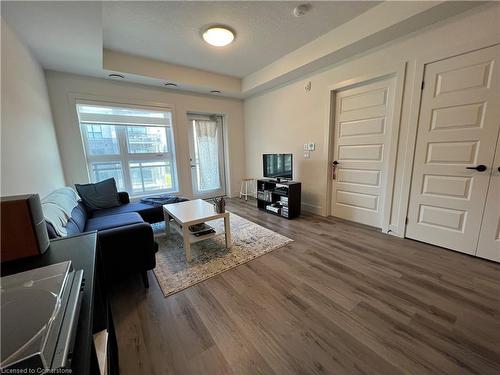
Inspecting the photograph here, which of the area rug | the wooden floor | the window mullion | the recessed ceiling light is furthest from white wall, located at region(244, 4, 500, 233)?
the window mullion

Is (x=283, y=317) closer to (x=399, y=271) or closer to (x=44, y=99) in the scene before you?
(x=399, y=271)

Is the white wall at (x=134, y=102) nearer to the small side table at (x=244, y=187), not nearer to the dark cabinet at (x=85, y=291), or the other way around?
the small side table at (x=244, y=187)

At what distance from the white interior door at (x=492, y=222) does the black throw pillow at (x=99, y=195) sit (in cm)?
449

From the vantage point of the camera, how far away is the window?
3439mm

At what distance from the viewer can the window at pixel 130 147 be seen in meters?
3.44

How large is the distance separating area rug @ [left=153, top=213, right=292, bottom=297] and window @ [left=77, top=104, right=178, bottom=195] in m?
1.40

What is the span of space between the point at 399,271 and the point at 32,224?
2760 mm

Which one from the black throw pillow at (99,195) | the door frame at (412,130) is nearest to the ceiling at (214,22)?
the door frame at (412,130)

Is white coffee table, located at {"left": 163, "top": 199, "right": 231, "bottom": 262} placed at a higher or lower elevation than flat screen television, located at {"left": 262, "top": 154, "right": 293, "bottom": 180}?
lower

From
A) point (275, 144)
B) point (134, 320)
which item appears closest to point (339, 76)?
point (275, 144)

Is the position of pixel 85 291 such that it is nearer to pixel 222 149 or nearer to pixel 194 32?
pixel 194 32

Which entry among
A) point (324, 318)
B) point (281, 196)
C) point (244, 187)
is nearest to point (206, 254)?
point (324, 318)

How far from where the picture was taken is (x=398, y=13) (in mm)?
2045

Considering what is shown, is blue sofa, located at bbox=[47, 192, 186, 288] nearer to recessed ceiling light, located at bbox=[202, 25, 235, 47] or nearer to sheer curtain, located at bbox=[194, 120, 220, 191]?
recessed ceiling light, located at bbox=[202, 25, 235, 47]
